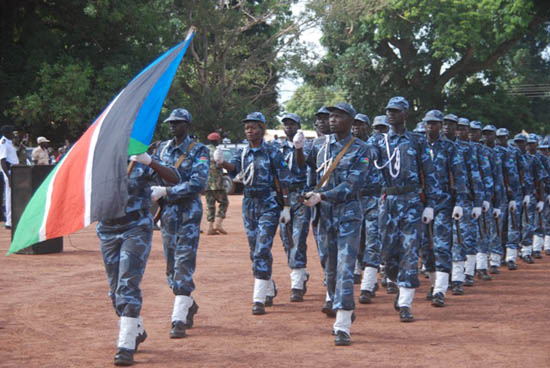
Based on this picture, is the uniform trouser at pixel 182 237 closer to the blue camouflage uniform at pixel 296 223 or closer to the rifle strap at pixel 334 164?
the rifle strap at pixel 334 164

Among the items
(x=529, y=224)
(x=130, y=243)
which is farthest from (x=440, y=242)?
(x=529, y=224)

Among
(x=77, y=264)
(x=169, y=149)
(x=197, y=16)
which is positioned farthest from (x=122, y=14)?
(x=169, y=149)

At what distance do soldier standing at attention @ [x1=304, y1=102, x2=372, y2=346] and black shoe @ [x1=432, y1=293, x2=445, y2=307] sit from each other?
6.96ft

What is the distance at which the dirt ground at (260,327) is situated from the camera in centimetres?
697

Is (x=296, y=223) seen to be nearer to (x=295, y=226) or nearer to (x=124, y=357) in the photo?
(x=295, y=226)

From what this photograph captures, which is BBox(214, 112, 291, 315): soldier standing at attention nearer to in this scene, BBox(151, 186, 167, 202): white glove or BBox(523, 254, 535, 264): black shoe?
BBox(151, 186, 167, 202): white glove

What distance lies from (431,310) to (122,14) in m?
20.7

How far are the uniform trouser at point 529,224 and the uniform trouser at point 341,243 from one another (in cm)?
832

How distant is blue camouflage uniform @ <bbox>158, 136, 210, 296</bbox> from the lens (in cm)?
798

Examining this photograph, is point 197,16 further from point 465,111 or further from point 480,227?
point 480,227

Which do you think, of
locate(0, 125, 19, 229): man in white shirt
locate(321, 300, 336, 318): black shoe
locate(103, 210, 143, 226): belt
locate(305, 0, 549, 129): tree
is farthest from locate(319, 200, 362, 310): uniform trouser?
locate(305, 0, 549, 129): tree

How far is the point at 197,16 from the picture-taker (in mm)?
34938

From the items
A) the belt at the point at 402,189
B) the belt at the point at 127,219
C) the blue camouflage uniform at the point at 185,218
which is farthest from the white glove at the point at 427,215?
the belt at the point at 127,219

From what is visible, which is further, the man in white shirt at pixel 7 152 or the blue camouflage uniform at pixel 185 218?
the man in white shirt at pixel 7 152
